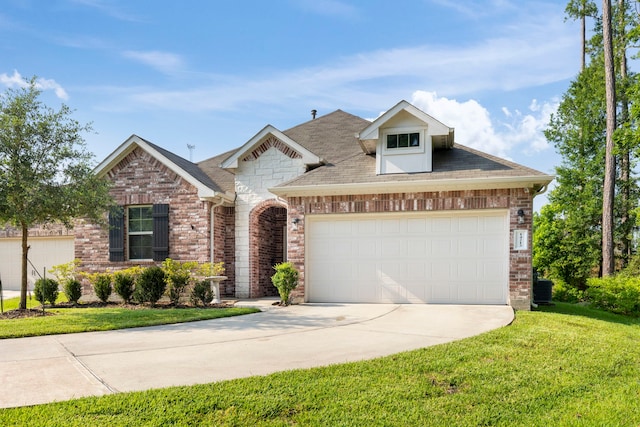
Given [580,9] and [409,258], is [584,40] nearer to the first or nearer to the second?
[580,9]

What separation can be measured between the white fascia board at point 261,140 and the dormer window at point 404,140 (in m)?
2.27

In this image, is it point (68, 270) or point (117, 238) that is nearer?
point (68, 270)

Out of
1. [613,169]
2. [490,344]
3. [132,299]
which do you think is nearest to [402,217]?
[490,344]

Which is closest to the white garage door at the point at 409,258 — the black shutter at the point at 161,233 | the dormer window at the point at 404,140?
the dormer window at the point at 404,140

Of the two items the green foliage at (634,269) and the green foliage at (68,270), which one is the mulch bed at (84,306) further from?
the green foliage at (634,269)

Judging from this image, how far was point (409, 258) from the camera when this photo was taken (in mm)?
11312

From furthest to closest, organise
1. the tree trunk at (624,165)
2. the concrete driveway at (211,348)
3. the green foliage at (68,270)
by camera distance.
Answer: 1. the tree trunk at (624,165)
2. the green foliage at (68,270)
3. the concrete driveway at (211,348)

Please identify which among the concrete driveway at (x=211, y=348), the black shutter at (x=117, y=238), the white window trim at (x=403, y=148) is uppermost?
the white window trim at (x=403, y=148)

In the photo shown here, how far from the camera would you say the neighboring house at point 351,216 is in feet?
35.5

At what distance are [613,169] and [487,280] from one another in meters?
9.40

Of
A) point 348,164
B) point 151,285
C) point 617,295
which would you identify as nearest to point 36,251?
point 151,285

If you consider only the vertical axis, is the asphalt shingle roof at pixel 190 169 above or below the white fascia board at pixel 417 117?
below

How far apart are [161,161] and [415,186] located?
7.53m

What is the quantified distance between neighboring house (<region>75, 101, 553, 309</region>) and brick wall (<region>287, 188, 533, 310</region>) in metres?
0.02
